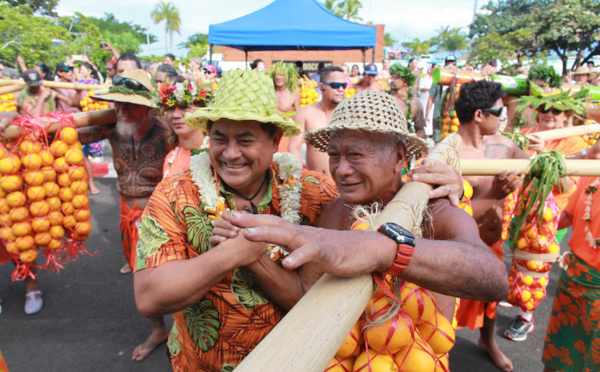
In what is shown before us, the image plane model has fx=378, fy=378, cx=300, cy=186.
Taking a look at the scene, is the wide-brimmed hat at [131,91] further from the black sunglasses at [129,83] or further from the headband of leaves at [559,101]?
the headband of leaves at [559,101]

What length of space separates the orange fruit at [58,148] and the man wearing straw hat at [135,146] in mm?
545

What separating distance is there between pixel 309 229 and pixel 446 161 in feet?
3.92

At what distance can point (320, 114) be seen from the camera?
530 cm

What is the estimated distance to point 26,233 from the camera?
308cm

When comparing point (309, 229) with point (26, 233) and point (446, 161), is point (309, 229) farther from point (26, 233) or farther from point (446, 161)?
point (26, 233)

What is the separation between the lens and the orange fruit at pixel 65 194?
10.2 ft

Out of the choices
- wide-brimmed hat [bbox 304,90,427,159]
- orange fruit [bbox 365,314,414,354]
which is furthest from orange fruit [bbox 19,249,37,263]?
orange fruit [bbox 365,314,414,354]

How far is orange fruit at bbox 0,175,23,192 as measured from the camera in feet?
9.37

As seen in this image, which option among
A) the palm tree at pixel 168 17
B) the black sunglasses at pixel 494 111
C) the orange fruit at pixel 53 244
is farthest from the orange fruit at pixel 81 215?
the palm tree at pixel 168 17

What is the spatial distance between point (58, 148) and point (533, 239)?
12.7 ft

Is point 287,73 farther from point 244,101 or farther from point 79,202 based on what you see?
point 244,101

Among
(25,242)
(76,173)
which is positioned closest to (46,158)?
(76,173)

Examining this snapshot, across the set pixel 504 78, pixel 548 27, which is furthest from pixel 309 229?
pixel 548 27

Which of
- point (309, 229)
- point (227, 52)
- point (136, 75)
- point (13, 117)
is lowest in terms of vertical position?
point (309, 229)
